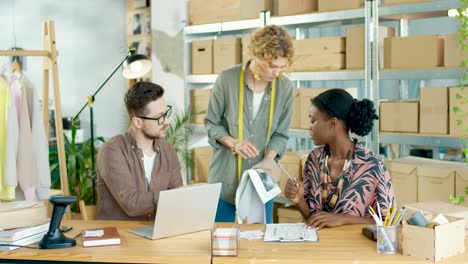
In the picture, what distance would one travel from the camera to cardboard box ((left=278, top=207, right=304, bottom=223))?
17.2 feet

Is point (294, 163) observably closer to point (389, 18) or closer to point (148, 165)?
point (389, 18)

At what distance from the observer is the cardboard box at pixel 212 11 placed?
566cm

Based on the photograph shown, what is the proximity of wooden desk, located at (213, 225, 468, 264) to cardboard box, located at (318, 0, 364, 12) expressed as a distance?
7.70 feet

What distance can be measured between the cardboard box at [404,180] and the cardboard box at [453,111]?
0.35 metres

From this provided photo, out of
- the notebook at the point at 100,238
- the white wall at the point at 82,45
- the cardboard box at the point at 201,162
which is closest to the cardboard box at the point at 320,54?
the cardboard box at the point at 201,162

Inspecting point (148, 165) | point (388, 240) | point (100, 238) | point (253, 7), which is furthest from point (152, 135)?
point (253, 7)

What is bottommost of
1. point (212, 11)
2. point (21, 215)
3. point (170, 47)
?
point (21, 215)

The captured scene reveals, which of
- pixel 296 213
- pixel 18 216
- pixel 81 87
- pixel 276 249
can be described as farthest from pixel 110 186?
pixel 81 87

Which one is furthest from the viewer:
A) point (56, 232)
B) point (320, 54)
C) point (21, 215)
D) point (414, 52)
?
point (320, 54)

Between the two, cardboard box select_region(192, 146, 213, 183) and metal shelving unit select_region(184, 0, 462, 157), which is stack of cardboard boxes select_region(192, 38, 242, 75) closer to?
metal shelving unit select_region(184, 0, 462, 157)

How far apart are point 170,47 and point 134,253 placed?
3.76 metres

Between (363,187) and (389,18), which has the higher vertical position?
(389,18)

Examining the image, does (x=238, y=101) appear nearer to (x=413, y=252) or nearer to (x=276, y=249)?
(x=276, y=249)

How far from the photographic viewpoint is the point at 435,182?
436cm
